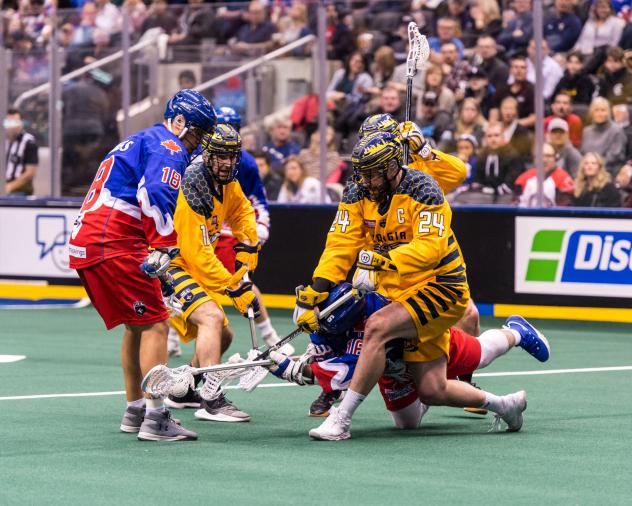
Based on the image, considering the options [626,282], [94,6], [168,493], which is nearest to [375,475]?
[168,493]

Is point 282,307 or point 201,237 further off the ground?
point 201,237

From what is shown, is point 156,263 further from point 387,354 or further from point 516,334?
point 516,334

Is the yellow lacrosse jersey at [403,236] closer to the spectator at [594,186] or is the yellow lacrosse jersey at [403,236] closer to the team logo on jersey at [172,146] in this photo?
the team logo on jersey at [172,146]

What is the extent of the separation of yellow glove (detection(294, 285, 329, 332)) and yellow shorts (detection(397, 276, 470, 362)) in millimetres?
444

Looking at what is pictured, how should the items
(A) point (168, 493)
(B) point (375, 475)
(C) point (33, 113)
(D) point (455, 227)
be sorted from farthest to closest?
(C) point (33, 113), (D) point (455, 227), (B) point (375, 475), (A) point (168, 493)

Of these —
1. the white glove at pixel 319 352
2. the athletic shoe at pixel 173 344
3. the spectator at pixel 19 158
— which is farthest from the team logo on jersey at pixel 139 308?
the spectator at pixel 19 158

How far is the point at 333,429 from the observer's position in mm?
7613

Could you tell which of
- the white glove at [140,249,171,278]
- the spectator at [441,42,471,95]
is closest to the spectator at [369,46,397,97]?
the spectator at [441,42,471,95]

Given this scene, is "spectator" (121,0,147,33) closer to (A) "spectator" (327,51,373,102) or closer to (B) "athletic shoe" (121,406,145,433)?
(A) "spectator" (327,51,373,102)

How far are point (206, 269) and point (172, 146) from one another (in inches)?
40.7

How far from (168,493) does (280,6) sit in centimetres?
1007

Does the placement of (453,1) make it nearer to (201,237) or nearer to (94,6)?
(94,6)

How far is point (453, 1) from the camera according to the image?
14594 mm

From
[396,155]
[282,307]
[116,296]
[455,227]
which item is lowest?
[282,307]
